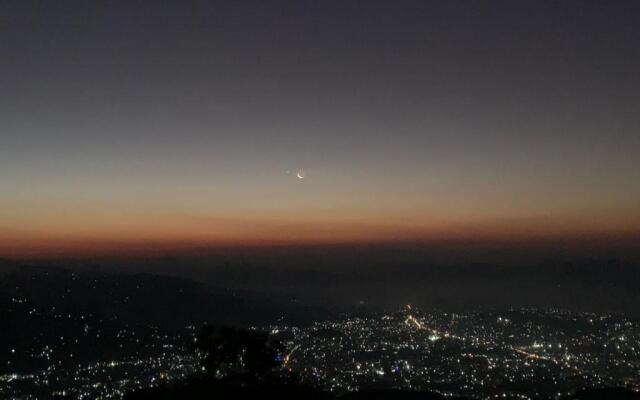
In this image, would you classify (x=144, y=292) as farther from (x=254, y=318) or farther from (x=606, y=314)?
(x=606, y=314)

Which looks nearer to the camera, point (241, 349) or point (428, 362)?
point (241, 349)

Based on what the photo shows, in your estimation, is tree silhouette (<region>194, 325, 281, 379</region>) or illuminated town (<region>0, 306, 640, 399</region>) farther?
illuminated town (<region>0, 306, 640, 399</region>)

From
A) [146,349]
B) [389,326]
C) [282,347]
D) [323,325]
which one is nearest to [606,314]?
[389,326]

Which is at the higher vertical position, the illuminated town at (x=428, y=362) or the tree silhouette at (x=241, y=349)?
the tree silhouette at (x=241, y=349)

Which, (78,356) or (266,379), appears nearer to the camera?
(266,379)

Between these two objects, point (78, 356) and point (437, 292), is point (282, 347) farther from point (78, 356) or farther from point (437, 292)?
point (437, 292)

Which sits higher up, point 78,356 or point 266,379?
point 266,379

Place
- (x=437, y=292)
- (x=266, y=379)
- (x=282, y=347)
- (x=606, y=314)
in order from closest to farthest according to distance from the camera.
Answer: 1. (x=266, y=379)
2. (x=282, y=347)
3. (x=606, y=314)
4. (x=437, y=292)

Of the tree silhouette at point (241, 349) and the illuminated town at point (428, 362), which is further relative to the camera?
the illuminated town at point (428, 362)

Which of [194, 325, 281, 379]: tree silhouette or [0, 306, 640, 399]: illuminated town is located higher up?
[194, 325, 281, 379]: tree silhouette

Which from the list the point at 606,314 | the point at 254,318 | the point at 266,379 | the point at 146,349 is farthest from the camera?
the point at 254,318

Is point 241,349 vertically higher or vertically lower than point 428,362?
higher
